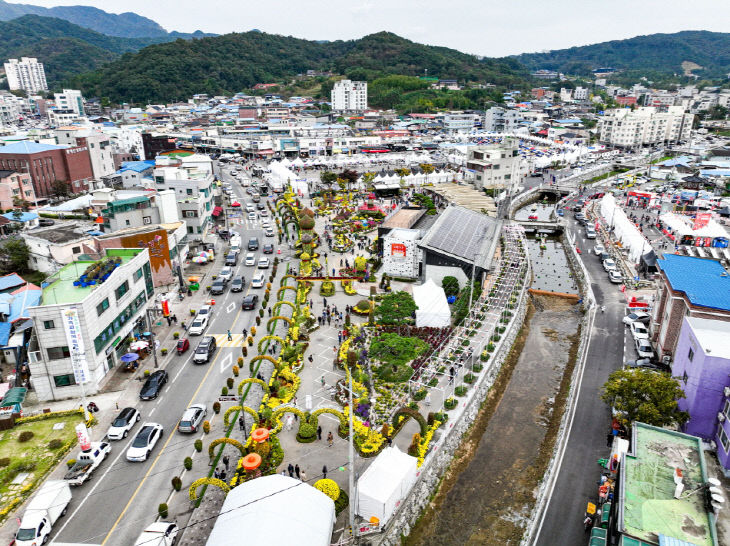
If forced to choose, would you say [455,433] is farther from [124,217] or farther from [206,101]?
[206,101]

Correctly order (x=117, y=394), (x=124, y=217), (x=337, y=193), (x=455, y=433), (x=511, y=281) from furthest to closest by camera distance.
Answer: (x=337, y=193), (x=124, y=217), (x=511, y=281), (x=117, y=394), (x=455, y=433)

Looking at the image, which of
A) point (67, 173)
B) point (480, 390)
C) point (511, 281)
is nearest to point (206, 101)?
point (67, 173)

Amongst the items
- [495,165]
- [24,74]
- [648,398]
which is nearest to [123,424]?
[648,398]

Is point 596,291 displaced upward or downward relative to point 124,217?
downward

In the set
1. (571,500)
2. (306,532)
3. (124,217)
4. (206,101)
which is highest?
(206,101)

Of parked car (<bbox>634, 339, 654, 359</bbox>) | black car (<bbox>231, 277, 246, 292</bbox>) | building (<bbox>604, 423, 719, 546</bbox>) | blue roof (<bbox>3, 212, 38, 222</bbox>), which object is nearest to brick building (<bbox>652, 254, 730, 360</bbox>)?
parked car (<bbox>634, 339, 654, 359</bbox>)

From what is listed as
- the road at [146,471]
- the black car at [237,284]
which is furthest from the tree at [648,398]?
the black car at [237,284]

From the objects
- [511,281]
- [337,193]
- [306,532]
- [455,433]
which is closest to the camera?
[306,532]
